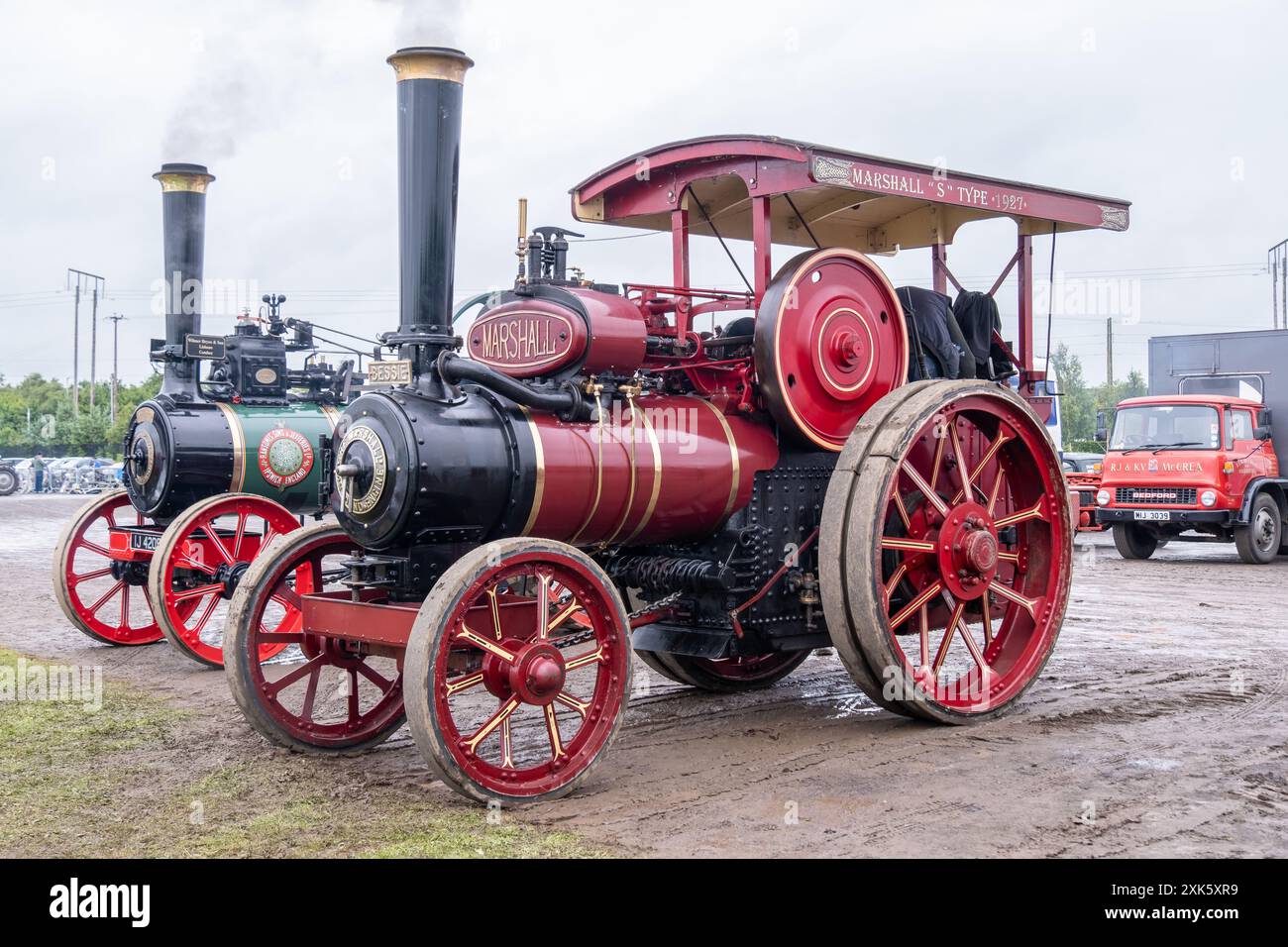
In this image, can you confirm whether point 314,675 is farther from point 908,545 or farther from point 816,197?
point 816,197

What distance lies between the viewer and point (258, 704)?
14.6 feet

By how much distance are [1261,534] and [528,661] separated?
1072cm

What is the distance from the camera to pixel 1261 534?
41.2ft

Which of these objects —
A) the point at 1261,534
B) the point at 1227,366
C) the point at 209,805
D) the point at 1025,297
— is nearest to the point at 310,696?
the point at 209,805

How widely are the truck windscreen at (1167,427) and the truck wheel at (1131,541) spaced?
2.67 ft

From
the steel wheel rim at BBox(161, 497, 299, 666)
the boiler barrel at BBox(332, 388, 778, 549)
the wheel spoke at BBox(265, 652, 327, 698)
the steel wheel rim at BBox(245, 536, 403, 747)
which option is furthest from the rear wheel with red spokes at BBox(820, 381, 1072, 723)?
the steel wheel rim at BBox(161, 497, 299, 666)

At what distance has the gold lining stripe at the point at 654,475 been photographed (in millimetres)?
4543

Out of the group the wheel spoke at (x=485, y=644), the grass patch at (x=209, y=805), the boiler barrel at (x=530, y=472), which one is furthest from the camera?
the boiler barrel at (x=530, y=472)

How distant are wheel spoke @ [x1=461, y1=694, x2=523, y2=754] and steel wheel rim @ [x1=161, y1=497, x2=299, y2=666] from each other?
3125 mm

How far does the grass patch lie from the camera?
346cm

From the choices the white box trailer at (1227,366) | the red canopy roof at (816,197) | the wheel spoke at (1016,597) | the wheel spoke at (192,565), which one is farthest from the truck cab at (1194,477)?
Result: the wheel spoke at (192,565)

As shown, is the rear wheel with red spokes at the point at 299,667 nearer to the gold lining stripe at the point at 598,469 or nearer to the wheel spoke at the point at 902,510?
the gold lining stripe at the point at 598,469

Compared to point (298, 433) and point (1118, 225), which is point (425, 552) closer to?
point (1118, 225)

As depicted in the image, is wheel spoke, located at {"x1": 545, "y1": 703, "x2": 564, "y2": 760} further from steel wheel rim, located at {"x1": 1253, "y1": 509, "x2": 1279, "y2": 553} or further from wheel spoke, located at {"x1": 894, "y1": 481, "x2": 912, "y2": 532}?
steel wheel rim, located at {"x1": 1253, "y1": 509, "x2": 1279, "y2": 553}
